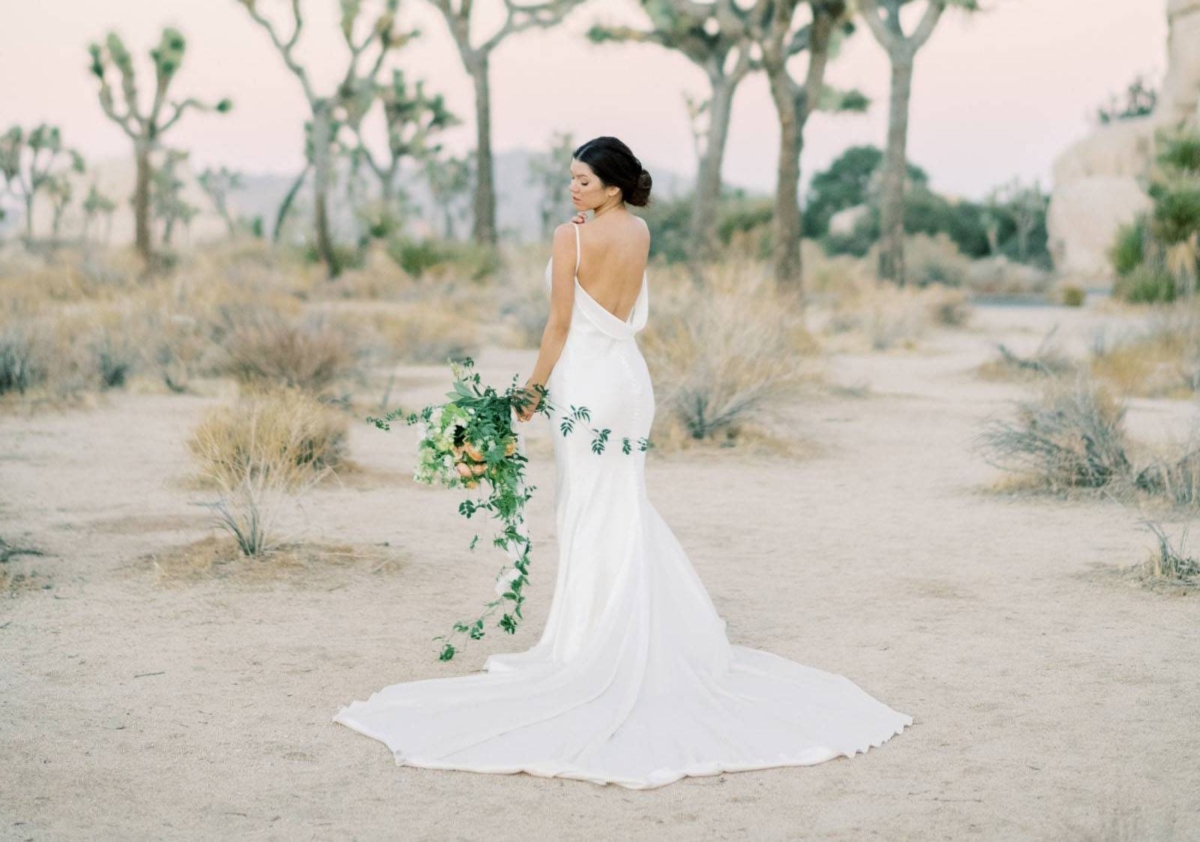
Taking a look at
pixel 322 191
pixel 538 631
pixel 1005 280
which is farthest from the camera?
pixel 1005 280

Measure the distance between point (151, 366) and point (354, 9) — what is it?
18.9 m

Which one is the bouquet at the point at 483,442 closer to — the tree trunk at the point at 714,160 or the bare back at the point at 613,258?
the bare back at the point at 613,258

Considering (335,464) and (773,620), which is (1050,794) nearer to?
(773,620)

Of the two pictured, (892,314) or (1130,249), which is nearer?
(892,314)

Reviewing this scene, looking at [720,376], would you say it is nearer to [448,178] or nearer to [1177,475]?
[1177,475]

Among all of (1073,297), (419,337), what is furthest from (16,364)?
(1073,297)

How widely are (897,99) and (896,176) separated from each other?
1400 mm

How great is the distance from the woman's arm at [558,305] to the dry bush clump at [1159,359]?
9.73m

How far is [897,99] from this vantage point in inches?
1067

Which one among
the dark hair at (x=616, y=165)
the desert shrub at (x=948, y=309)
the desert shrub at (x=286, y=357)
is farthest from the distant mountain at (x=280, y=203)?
the dark hair at (x=616, y=165)

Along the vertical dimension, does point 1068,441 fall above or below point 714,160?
below

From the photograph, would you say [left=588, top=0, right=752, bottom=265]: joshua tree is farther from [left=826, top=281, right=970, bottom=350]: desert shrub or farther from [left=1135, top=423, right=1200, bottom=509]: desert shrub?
[left=1135, top=423, right=1200, bottom=509]: desert shrub

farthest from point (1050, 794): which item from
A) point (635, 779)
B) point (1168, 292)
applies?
point (1168, 292)

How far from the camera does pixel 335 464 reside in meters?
10.3
